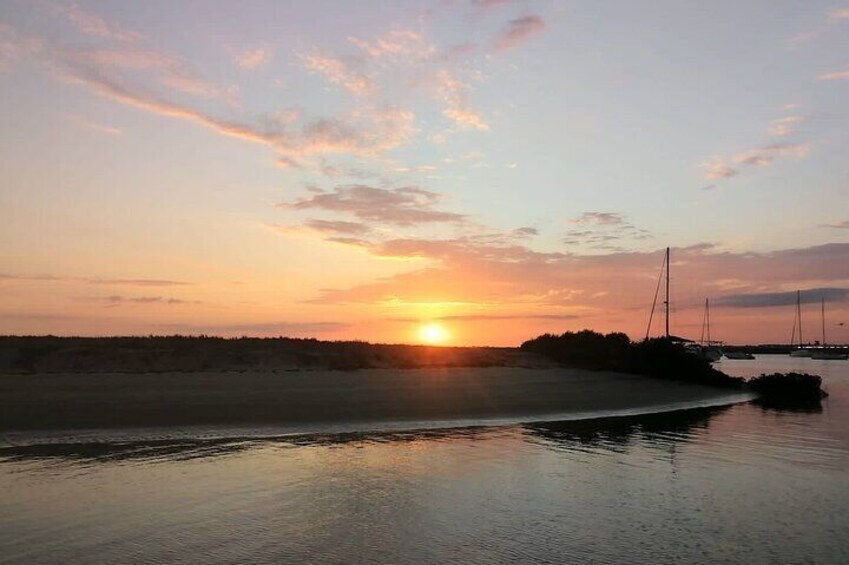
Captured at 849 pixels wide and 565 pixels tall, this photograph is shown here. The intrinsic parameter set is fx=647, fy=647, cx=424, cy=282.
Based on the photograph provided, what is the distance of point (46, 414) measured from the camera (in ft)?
75.6

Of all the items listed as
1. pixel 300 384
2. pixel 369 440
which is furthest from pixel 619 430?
pixel 300 384

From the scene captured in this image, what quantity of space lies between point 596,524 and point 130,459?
1230 cm

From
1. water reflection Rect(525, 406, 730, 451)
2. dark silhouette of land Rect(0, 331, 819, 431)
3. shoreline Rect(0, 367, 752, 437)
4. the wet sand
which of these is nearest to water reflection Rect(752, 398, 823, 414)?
dark silhouette of land Rect(0, 331, 819, 431)

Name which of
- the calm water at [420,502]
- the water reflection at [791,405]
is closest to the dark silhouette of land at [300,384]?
the water reflection at [791,405]

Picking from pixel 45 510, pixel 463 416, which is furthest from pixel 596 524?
pixel 463 416

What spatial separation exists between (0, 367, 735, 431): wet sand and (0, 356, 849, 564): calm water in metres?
4.33

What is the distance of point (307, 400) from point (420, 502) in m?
16.4

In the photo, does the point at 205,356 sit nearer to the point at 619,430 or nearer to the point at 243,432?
the point at 243,432

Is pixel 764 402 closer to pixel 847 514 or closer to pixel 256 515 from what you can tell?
pixel 847 514

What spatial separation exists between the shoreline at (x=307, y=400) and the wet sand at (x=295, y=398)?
4 centimetres

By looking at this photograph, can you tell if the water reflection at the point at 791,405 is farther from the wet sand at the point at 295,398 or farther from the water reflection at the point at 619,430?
the water reflection at the point at 619,430

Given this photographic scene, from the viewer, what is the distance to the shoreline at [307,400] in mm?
23891

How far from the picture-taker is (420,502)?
13.8m

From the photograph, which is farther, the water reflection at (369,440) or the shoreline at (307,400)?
the shoreline at (307,400)
